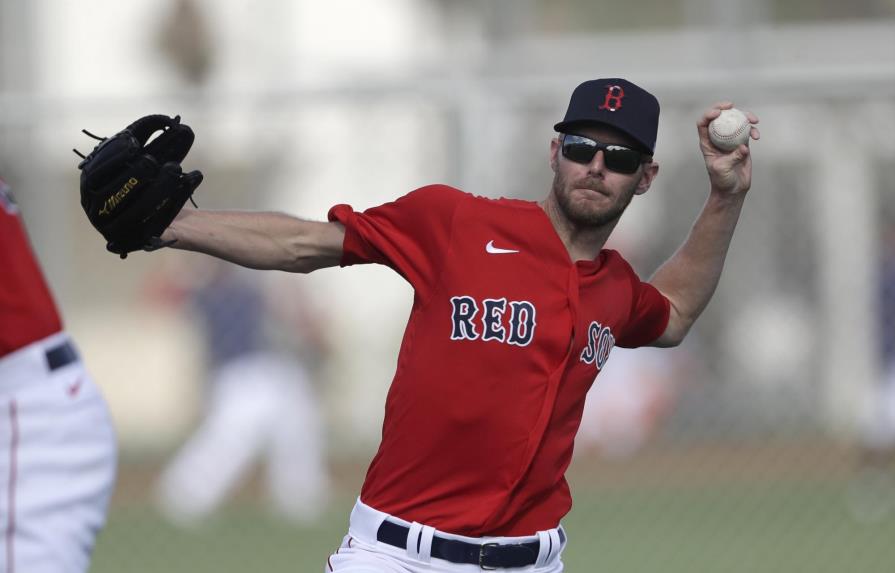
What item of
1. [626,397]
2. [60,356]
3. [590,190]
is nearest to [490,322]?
[590,190]

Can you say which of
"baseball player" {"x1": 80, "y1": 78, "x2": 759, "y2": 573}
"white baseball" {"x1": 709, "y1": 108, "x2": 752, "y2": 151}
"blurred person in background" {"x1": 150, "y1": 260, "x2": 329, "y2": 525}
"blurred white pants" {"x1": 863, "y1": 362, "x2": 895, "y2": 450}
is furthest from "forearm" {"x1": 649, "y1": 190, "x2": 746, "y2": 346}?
"blurred person in background" {"x1": 150, "y1": 260, "x2": 329, "y2": 525}

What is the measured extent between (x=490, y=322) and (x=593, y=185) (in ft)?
1.82

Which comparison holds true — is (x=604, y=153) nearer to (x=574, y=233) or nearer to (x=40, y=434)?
(x=574, y=233)

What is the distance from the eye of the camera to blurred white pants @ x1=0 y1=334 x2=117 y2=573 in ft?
13.3

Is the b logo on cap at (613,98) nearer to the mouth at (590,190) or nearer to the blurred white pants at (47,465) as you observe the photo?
the mouth at (590,190)

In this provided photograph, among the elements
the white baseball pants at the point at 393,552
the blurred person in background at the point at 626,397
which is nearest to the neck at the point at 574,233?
the white baseball pants at the point at 393,552

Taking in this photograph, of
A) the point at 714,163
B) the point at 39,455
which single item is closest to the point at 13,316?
the point at 39,455

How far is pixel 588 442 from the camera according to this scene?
1211cm

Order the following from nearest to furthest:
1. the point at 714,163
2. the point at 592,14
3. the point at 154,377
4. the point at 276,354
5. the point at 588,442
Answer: the point at 714,163, the point at 154,377, the point at 276,354, the point at 588,442, the point at 592,14

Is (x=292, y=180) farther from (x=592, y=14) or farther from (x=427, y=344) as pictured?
(x=592, y=14)

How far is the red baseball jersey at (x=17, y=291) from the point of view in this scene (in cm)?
414

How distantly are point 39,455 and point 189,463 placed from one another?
600 centimetres

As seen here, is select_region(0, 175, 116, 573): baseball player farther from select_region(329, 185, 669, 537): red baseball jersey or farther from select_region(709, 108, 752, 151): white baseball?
select_region(709, 108, 752, 151): white baseball

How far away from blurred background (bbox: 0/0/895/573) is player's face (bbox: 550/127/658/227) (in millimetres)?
3305
